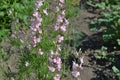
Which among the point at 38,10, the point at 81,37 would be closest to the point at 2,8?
the point at 81,37

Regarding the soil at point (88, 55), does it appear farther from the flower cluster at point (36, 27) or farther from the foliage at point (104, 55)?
the flower cluster at point (36, 27)

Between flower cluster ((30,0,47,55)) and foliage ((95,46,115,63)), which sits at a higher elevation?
flower cluster ((30,0,47,55))

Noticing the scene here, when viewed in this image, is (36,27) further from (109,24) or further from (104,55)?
(109,24)

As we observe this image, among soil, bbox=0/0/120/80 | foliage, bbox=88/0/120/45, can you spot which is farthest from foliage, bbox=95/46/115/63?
foliage, bbox=88/0/120/45

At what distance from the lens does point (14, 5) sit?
4516 millimetres

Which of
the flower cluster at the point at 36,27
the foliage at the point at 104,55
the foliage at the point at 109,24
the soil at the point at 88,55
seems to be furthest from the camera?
the foliage at the point at 109,24

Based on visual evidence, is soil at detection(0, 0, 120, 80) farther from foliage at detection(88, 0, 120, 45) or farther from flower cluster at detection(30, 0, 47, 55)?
flower cluster at detection(30, 0, 47, 55)

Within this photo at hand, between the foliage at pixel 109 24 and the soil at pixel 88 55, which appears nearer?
the soil at pixel 88 55

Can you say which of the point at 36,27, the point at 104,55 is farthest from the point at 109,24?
the point at 36,27

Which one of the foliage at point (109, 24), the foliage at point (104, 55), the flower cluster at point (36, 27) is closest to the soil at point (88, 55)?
the foliage at point (104, 55)

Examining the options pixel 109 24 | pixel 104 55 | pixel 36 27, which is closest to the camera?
pixel 36 27

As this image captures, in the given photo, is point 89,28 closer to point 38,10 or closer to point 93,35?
point 93,35

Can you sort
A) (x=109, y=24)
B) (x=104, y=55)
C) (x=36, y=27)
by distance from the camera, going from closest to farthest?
(x=36, y=27), (x=104, y=55), (x=109, y=24)

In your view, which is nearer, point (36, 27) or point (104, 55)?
point (36, 27)
